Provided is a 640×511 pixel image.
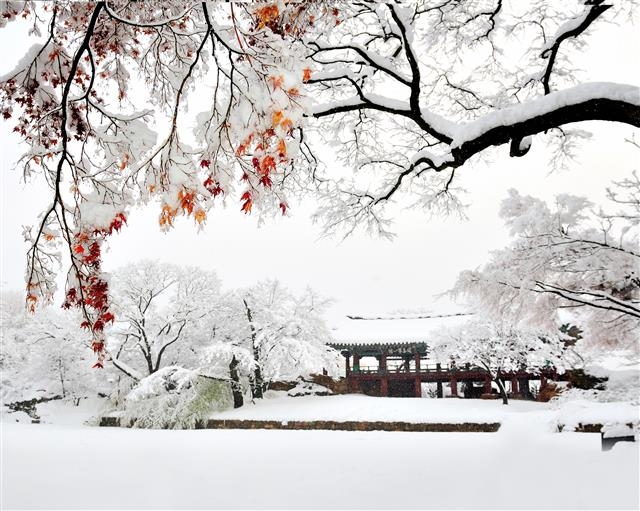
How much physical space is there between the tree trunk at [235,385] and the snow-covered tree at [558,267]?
14181 mm

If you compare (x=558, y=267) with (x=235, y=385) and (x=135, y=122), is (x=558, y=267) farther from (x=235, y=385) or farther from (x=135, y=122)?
(x=235, y=385)

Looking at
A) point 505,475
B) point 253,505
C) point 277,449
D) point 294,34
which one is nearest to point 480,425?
point 277,449

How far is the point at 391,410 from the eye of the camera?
17.0m

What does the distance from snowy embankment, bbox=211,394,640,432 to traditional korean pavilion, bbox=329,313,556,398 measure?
124 inches

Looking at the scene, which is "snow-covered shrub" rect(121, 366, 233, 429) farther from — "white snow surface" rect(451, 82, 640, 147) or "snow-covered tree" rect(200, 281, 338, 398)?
"white snow surface" rect(451, 82, 640, 147)

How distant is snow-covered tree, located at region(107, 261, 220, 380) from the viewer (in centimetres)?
1916

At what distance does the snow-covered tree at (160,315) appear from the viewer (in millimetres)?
19156

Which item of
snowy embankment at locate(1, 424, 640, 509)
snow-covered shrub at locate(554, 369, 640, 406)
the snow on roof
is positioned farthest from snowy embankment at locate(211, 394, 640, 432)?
snowy embankment at locate(1, 424, 640, 509)

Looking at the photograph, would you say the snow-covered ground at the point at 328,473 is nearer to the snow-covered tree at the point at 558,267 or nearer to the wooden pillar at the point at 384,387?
the snow-covered tree at the point at 558,267

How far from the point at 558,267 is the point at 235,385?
51.2 feet

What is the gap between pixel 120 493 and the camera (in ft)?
16.7

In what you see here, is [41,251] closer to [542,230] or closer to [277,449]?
[542,230]

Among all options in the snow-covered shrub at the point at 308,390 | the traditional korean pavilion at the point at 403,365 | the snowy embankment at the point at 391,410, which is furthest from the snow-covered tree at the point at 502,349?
the snow-covered shrub at the point at 308,390

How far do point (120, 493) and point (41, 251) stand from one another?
11.2ft
